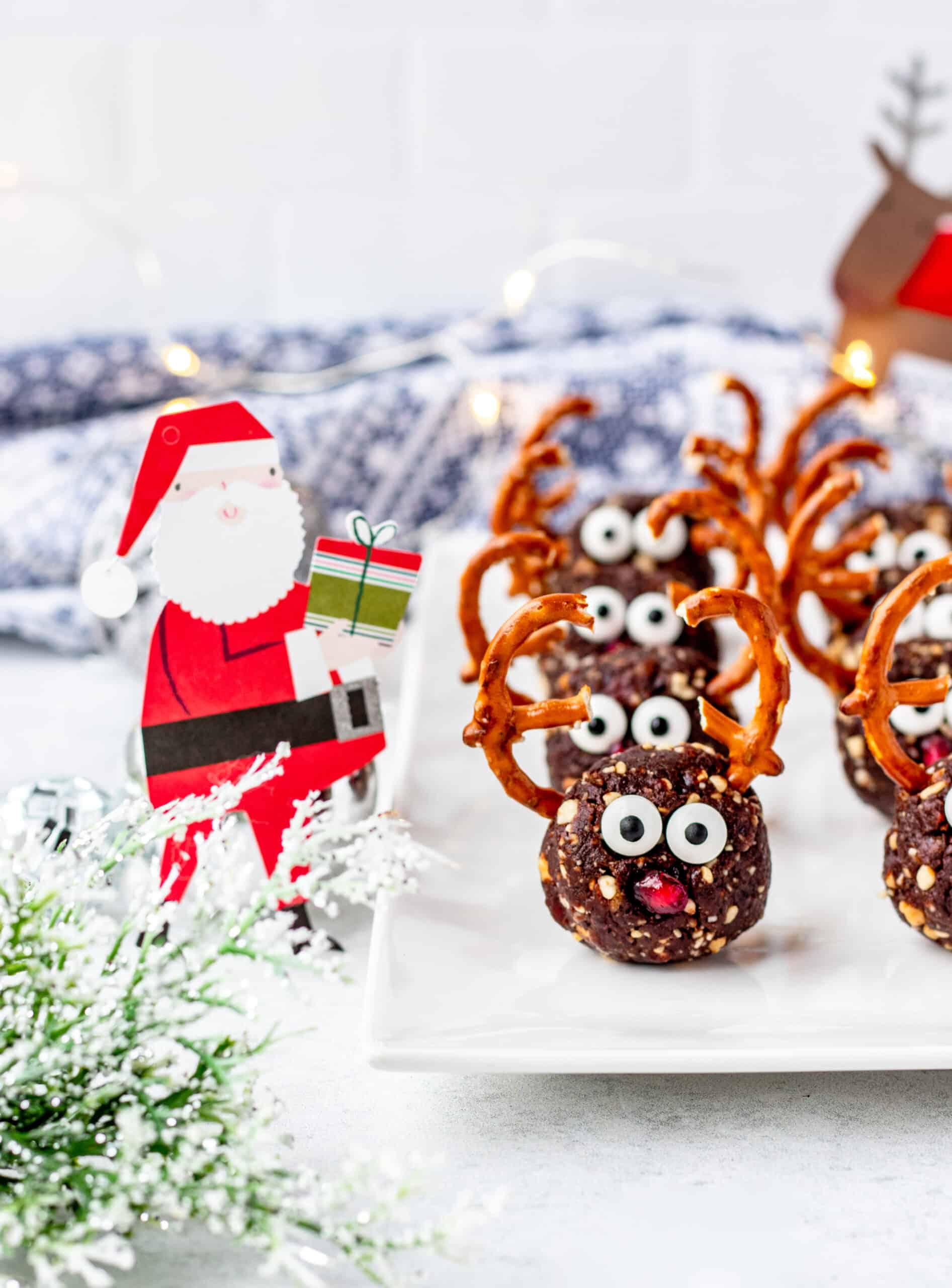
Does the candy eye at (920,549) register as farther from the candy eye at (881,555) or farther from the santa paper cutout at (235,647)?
the santa paper cutout at (235,647)

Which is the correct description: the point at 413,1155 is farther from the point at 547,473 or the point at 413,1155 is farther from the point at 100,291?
the point at 100,291

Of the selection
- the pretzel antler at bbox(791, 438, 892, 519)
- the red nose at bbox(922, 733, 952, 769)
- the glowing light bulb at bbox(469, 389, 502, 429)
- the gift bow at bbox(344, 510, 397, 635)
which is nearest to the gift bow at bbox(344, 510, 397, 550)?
the gift bow at bbox(344, 510, 397, 635)

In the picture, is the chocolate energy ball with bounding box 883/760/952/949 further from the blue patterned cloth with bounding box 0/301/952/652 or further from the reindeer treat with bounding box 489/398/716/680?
the blue patterned cloth with bounding box 0/301/952/652

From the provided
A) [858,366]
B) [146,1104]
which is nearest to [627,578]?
[858,366]

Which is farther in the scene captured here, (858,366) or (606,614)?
(858,366)

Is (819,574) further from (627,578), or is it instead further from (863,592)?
(627,578)

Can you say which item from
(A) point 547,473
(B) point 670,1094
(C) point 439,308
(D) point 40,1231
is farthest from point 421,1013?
(C) point 439,308
